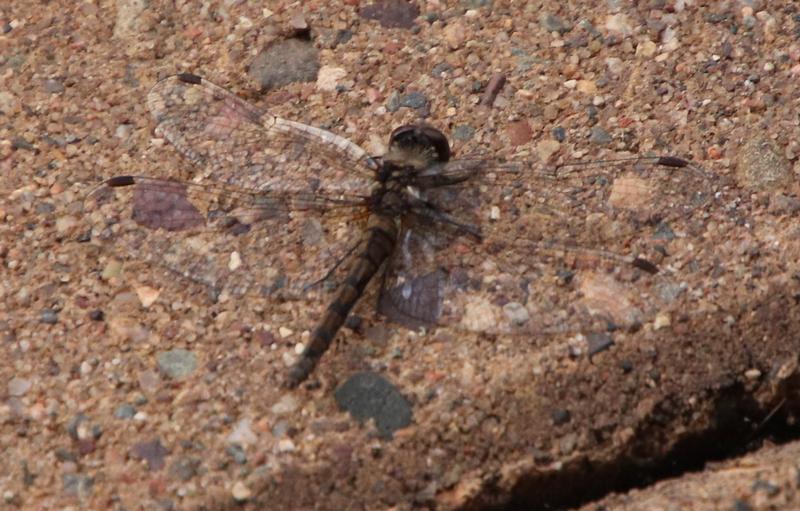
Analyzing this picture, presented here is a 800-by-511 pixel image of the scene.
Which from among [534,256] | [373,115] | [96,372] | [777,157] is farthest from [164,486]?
[777,157]

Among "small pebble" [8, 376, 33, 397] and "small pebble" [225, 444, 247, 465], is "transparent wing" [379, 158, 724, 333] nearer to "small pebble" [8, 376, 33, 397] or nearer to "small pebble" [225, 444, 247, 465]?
"small pebble" [225, 444, 247, 465]

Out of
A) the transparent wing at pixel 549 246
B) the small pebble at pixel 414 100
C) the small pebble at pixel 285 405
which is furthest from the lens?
the small pebble at pixel 414 100

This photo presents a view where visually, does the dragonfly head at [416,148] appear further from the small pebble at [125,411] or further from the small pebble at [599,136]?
the small pebble at [125,411]

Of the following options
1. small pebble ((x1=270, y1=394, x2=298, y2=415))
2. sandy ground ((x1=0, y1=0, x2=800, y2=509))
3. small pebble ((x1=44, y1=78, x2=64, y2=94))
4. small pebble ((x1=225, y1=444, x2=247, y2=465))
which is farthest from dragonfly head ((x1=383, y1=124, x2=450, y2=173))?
small pebble ((x1=44, y1=78, x2=64, y2=94))

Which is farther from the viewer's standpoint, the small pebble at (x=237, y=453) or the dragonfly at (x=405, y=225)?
the dragonfly at (x=405, y=225)

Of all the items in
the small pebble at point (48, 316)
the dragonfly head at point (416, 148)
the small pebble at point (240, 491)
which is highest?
the dragonfly head at point (416, 148)

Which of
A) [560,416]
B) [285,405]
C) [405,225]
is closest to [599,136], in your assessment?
[405,225]

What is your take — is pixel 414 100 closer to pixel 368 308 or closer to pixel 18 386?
pixel 368 308

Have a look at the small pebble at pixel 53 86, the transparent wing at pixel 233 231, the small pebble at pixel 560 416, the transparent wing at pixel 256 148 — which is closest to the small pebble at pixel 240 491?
the transparent wing at pixel 233 231
